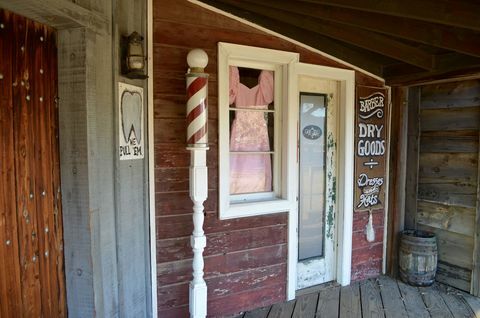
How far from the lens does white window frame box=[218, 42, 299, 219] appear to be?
261 cm

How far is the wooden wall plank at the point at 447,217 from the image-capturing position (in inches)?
128

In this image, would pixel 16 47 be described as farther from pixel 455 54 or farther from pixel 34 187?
pixel 455 54

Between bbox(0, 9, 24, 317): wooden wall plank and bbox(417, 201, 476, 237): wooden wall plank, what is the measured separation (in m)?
3.53

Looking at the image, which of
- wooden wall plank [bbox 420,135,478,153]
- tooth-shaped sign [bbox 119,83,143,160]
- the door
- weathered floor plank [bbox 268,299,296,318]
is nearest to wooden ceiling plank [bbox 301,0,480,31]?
the door

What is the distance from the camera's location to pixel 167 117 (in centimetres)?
243

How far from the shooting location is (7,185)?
1.52 meters

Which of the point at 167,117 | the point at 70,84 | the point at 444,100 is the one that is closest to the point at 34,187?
the point at 70,84

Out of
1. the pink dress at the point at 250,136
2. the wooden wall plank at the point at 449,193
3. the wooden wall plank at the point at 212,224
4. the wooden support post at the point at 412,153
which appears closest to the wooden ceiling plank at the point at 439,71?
the wooden support post at the point at 412,153

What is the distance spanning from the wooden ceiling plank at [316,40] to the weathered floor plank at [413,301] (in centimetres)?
214

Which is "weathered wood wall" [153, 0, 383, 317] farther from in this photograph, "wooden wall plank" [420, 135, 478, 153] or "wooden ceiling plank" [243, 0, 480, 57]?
"wooden wall plank" [420, 135, 478, 153]

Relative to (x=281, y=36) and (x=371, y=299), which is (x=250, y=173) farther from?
(x=371, y=299)

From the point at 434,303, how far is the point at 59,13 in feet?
11.6

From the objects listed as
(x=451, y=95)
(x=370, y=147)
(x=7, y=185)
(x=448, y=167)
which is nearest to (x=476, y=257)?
(x=448, y=167)

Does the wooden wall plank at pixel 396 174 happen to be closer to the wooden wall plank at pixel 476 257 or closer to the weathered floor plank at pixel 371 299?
the weathered floor plank at pixel 371 299
